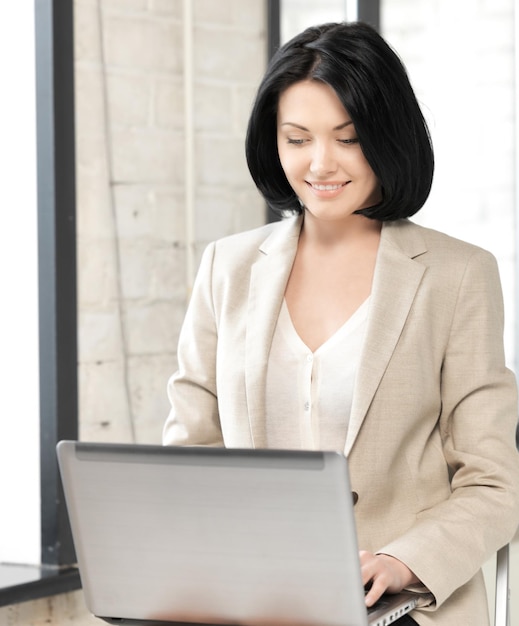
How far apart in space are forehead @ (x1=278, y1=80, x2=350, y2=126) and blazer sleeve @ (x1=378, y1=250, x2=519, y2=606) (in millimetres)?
286

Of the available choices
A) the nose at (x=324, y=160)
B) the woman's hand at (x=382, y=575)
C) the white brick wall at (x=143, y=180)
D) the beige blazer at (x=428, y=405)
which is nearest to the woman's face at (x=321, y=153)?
the nose at (x=324, y=160)

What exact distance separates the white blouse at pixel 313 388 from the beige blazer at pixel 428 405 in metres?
0.02

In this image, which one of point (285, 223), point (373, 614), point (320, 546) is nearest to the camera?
point (320, 546)

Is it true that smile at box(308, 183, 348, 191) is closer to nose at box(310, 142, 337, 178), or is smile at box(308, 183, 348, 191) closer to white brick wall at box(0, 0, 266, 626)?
nose at box(310, 142, 337, 178)

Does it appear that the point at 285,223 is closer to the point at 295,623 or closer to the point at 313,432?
the point at 313,432

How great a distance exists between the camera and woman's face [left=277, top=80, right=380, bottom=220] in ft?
4.99

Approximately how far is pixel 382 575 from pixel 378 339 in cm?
35

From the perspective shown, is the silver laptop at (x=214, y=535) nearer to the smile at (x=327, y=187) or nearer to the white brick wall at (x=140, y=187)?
the smile at (x=327, y=187)

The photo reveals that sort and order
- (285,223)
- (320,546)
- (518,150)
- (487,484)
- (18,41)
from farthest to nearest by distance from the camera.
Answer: (518,150), (18,41), (285,223), (487,484), (320,546)

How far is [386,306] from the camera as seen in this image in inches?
60.9

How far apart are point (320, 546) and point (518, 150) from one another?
5.07 feet

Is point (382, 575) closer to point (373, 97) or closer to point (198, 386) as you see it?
point (198, 386)

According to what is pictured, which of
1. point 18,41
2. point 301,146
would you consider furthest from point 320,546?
point 18,41

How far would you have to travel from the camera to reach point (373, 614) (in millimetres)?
1248
